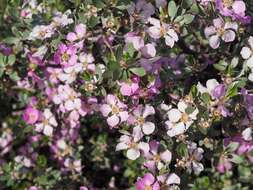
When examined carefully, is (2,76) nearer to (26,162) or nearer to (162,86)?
(26,162)

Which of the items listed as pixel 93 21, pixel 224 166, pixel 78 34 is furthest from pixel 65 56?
pixel 224 166

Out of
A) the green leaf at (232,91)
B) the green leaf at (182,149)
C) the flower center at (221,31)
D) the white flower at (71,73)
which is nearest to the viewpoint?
the green leaf at (232,91)

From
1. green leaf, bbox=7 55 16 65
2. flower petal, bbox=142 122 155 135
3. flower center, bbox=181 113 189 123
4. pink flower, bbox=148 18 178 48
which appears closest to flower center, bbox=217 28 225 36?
pink flower, bbox=148 18 178 48

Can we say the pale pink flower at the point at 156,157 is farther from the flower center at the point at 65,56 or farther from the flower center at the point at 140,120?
the flower center at the point at 65,56

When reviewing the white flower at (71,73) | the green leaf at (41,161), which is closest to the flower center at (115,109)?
the white flower at (71,73)

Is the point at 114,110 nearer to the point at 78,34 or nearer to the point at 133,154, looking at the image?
the point at 133,154

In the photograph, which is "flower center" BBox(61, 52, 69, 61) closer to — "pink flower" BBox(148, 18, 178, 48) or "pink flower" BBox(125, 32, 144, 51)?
"pink flower" BBox(125, 32, 144, 51)
